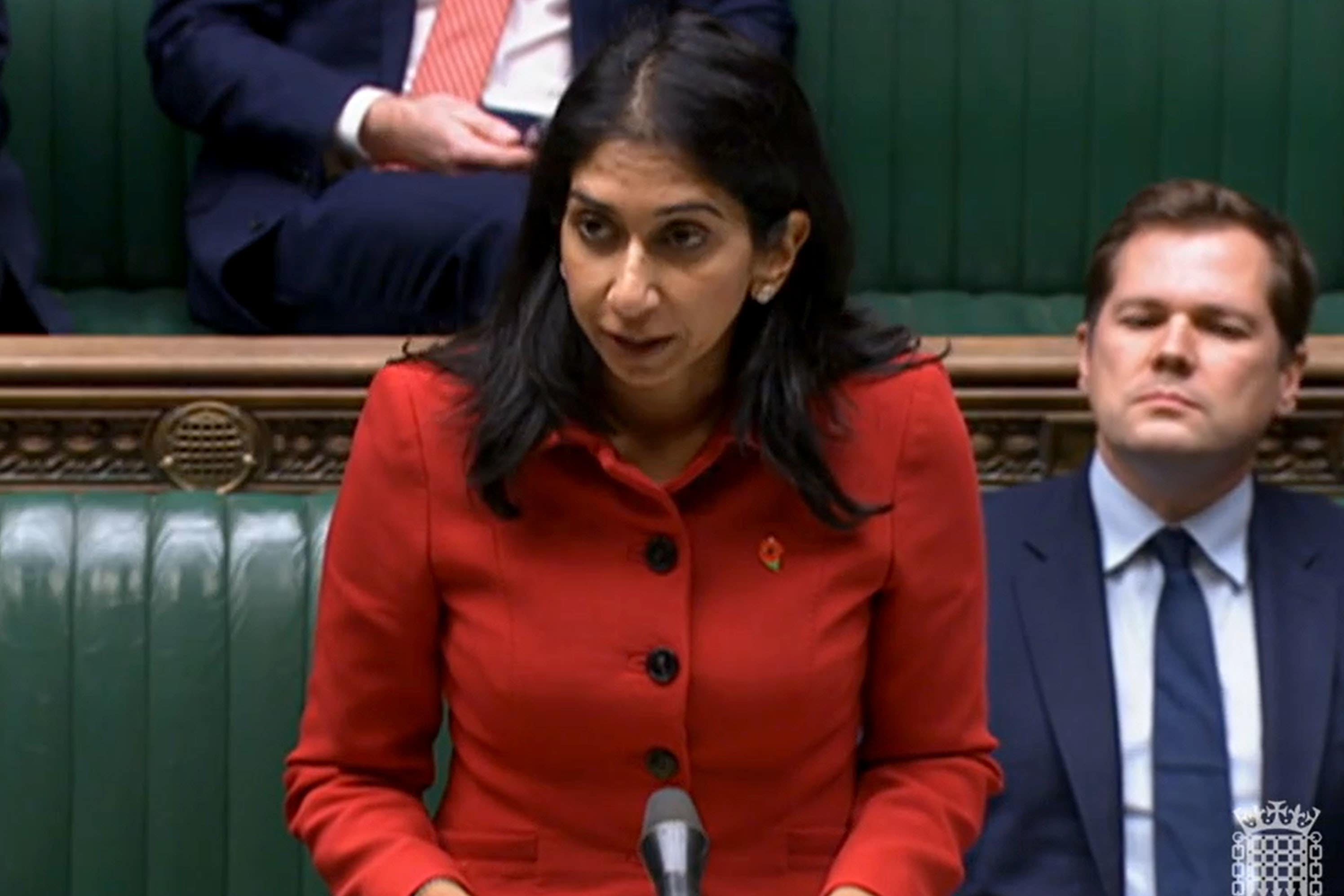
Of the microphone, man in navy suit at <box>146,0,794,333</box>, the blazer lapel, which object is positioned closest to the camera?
the microphone

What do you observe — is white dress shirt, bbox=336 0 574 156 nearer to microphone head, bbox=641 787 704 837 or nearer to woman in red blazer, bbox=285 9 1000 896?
woman in red blazer, bbox=285 9 1000 896

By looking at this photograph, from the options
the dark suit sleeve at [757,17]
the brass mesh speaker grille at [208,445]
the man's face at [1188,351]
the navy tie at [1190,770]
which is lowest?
the navy tie at [1190,770]

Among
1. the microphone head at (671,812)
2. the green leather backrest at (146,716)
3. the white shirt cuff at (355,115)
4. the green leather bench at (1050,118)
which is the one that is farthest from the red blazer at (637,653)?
the green leather bench at (1050,118)

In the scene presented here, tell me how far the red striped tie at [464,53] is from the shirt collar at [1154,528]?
702 mm

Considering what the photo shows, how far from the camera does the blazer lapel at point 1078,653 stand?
153 cm

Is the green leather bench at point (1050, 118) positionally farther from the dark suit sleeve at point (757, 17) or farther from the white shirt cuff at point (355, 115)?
the white shirt cuff at point (355, 115)

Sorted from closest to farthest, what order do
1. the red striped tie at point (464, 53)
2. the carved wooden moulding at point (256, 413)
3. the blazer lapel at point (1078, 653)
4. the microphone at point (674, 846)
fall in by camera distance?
the microphone at point (674, 846)
the blazer lapel at point (1078, 653)
the carved wooden moulding at point (256, 413)
the red striped tie at point (464, 53)

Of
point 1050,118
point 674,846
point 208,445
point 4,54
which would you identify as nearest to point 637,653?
point 674,846

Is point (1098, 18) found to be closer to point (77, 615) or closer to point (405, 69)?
point (405, 69)

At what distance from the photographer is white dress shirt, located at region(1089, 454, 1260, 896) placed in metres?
1.55

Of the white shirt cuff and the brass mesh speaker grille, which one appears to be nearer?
the brass mesh speaker grille

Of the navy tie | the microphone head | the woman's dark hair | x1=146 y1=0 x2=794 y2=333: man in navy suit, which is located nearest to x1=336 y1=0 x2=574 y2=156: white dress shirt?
x1=146 y1=0 x2=794 y2=333: man in navy suit

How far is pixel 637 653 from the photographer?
3.76 ft

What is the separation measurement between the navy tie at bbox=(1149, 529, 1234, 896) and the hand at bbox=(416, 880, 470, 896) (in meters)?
0.58
